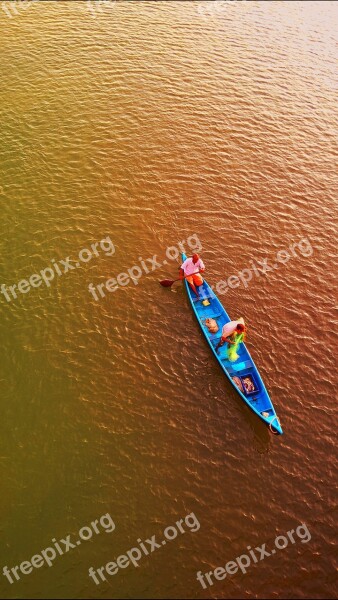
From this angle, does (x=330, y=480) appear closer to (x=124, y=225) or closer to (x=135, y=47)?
(x=124, y=225)

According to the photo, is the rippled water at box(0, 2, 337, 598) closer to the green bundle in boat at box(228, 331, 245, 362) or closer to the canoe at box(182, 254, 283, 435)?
the canoe at box(182, 254, 283, 435)

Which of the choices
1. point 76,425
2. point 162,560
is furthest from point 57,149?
point 162,560

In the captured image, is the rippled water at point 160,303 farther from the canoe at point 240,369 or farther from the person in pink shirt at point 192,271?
the person in pink shirt at point 192,271

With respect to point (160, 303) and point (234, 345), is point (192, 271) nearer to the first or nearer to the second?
point (160, 303)

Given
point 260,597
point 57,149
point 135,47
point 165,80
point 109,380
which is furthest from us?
point 135,47

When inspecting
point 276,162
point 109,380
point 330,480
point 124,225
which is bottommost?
point 330,480
